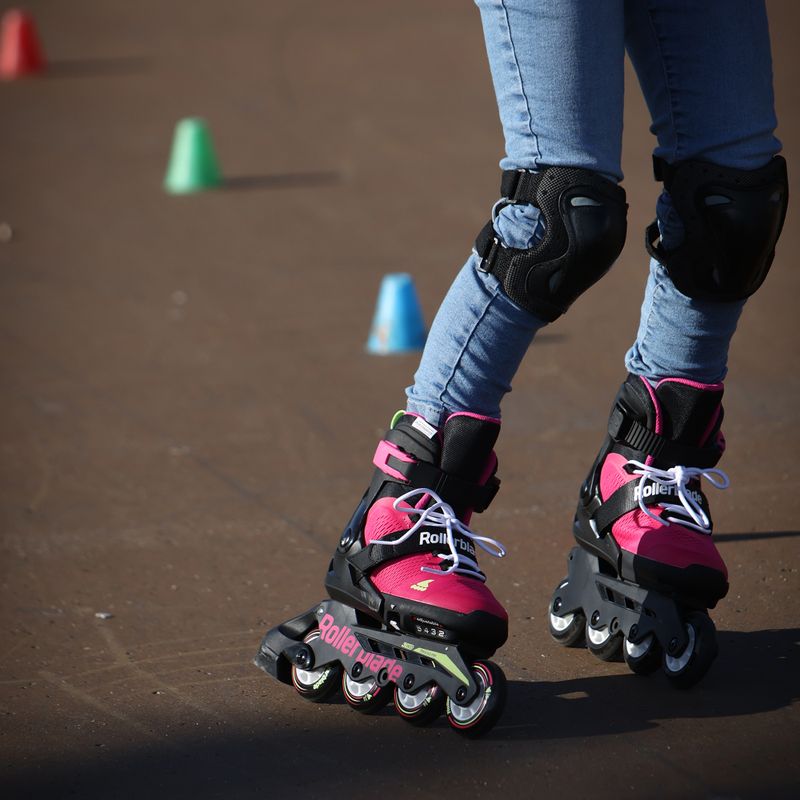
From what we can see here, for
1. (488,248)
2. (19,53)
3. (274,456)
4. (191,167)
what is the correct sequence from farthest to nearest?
(19,53) → (191,167) → (274,456) → (488,248)

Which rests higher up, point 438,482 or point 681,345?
point 681,345

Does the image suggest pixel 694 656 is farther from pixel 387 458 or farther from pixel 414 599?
pixel 387 458

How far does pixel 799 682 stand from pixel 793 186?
14.7 ft

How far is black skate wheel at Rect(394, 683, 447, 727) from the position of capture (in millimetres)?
2125

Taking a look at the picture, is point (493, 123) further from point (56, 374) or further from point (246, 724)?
point (246, 724)

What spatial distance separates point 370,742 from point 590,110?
109cm

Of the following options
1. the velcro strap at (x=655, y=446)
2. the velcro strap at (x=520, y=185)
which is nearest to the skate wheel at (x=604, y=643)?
the velcro strap at (x=655, y=446)

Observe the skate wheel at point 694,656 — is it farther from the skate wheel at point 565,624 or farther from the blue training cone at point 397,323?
the blue training cone at point 397,323

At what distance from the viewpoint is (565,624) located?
249 cm

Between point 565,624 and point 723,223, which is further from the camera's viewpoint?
point 565,624

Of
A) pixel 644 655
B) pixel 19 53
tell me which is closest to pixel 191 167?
pixel 19 53

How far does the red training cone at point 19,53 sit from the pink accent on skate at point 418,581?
8.40 metres

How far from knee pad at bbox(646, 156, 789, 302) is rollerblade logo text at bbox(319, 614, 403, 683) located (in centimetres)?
85

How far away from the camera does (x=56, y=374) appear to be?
4.43 meters
